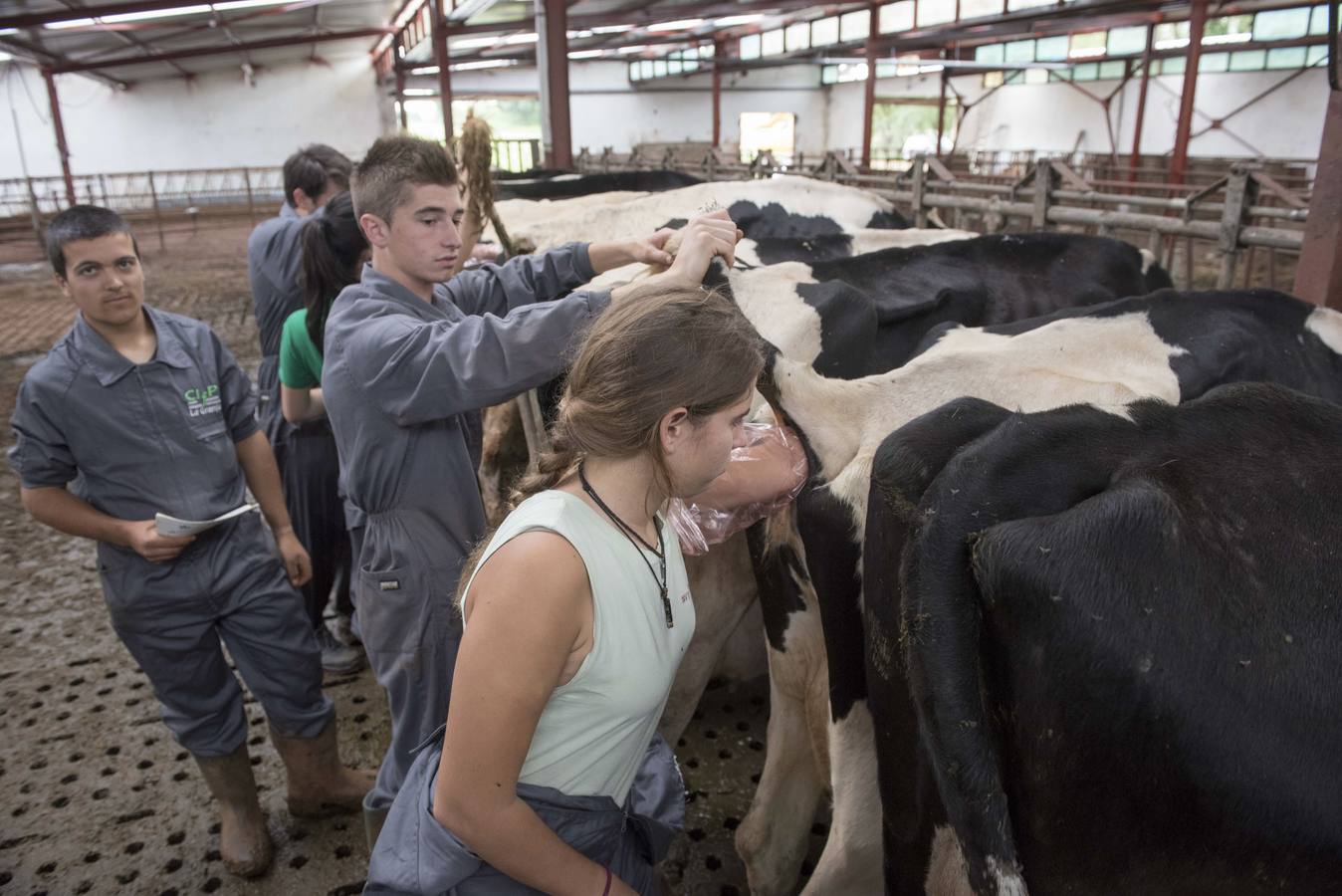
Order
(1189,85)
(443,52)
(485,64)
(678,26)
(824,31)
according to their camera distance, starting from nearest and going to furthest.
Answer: (1189,85) → (443,52) → (678,26) → (824,31) → (485,64)

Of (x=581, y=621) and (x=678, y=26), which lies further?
(x=678, y=26)

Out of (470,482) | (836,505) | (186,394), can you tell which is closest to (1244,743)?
(836,505)

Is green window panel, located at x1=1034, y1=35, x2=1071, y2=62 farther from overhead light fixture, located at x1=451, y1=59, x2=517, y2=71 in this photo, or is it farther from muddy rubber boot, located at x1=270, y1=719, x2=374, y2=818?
muddy rubber boot, located at x1=270, y1=719, x2=374, y2=818

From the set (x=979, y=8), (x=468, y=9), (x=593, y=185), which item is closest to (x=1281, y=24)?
(x=979, y=8)

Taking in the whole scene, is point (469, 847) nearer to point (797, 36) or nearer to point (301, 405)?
point (301, 405)

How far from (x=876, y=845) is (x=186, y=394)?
2037mm

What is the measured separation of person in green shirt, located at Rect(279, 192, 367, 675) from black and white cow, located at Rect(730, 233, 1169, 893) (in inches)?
46.0

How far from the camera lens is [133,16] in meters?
15.2

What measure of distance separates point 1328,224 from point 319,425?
3403 mm

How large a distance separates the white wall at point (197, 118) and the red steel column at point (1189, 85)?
57.5 feet

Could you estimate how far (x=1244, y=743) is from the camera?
1.10 metres

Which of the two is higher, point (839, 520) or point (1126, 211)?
point (1126, 211)

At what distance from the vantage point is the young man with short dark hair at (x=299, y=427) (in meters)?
3.54

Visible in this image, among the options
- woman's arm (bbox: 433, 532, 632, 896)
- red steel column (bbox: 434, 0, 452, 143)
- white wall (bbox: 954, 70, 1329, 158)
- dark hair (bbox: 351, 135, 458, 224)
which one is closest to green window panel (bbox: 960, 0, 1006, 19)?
white wall (bbox: 954, 70, 1329, 158)
